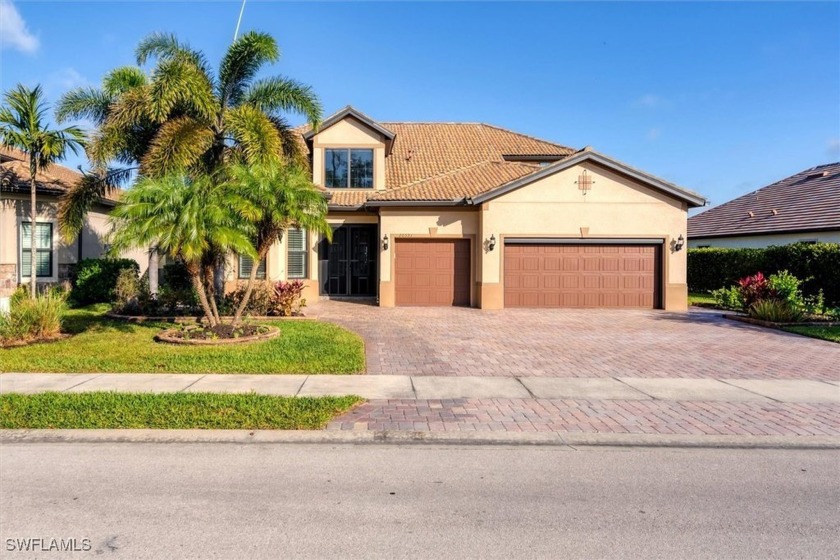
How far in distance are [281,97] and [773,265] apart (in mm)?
18190

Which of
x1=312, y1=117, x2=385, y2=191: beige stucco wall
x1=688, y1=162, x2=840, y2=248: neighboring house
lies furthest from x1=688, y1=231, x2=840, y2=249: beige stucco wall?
x1=312, y1=117, x2=385, y2=191: beige stucco wall

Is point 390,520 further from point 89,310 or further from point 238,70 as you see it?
point 89,310

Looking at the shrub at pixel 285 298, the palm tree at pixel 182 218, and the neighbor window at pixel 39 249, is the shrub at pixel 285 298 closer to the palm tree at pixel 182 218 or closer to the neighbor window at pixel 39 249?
the palm tree at pixel 182 218

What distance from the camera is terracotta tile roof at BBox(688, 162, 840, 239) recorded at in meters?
22.9

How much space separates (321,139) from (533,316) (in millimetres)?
10315

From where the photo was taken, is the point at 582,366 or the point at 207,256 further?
the point at 207,256

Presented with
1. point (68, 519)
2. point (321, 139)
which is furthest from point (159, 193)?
point (321, 139)

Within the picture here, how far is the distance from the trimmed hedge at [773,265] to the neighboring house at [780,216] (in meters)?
3.18

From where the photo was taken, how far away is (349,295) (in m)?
20.0

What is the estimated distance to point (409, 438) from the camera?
5.56 metres

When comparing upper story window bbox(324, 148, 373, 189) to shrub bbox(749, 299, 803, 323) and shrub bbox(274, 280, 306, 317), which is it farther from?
shrub bbox(749, 299, 803, 323)

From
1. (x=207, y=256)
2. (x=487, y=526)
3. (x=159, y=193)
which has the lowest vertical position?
(x=487, y=526)

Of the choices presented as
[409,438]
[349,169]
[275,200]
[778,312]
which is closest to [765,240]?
[778,312]

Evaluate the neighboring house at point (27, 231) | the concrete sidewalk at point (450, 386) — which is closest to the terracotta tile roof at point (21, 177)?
the neighboring house at point (27, 231)
